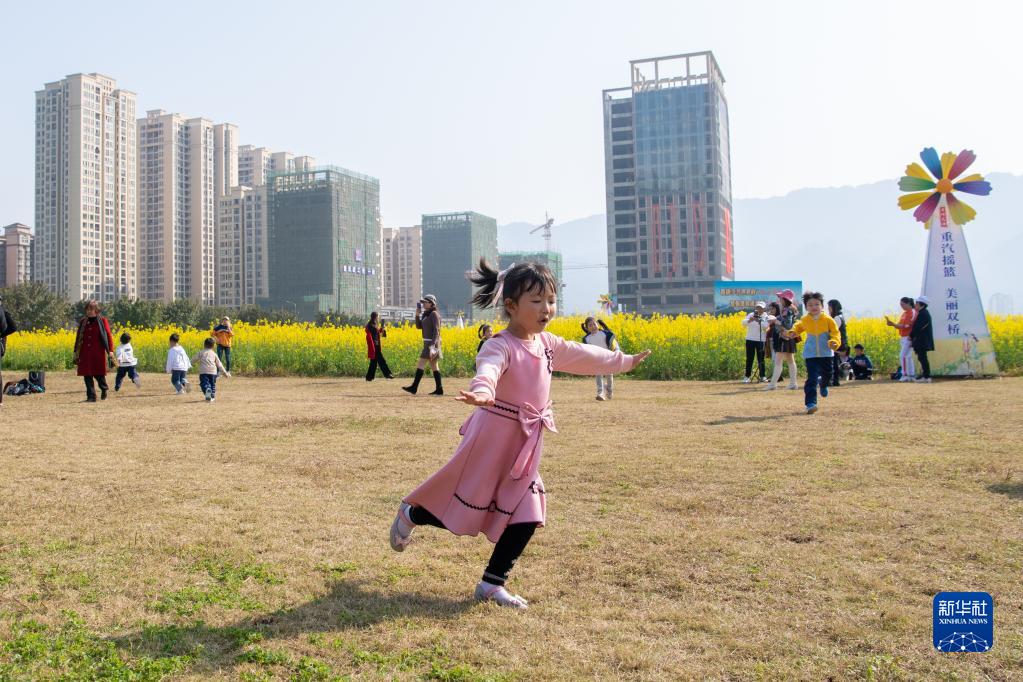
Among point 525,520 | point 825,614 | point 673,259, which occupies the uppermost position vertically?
point 673,259

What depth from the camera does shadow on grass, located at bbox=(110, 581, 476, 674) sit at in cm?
302

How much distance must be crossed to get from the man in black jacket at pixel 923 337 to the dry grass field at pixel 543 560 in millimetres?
7452

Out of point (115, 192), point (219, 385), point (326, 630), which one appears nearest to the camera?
point (326, 630)

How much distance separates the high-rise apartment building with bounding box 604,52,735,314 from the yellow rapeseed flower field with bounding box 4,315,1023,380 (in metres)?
98.3

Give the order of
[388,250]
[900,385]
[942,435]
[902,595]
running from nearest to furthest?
[902,595] < [942,435] < [900,385] < [388,250]

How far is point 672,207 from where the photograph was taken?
120 m

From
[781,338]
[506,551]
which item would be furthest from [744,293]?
[506,551]

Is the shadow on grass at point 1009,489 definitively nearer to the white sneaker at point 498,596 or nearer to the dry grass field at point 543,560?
the dry grass field at point 543,560

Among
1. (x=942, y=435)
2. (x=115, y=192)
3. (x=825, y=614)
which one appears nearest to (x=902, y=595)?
(x=825, y=614)

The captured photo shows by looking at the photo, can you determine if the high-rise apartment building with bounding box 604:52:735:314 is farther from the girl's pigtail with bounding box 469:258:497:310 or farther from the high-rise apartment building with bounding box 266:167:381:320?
the girl's pigtail with bounding box 469:258:497:310

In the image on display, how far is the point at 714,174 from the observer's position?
120m

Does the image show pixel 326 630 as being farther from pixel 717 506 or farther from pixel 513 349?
pixel 717 506

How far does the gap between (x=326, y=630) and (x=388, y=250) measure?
16659 centimetres

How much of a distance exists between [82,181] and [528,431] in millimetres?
111098
